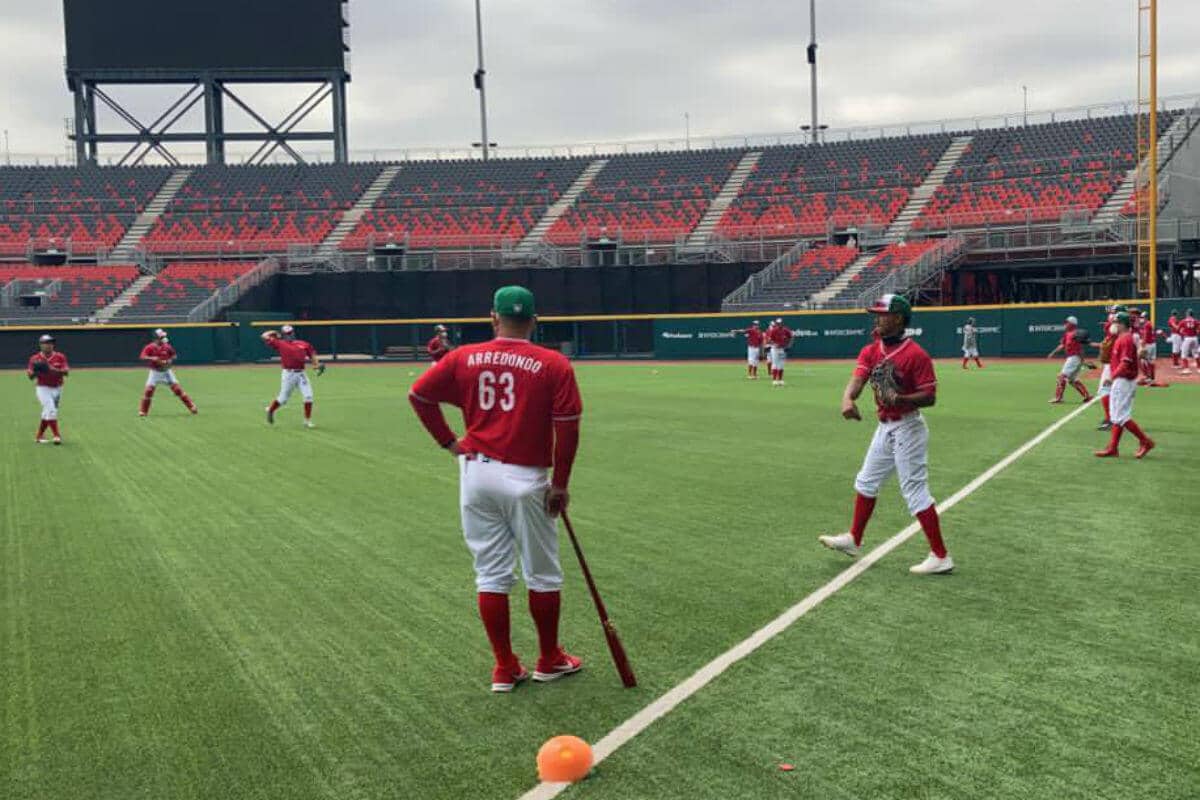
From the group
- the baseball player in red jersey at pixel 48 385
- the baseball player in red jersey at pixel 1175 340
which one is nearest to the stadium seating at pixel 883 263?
the baseball player in red jersey at pixel 1175 340

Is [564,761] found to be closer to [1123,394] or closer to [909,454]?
[909,454]

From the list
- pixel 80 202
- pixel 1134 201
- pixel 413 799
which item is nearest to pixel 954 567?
pixel 413 799

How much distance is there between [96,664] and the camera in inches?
237

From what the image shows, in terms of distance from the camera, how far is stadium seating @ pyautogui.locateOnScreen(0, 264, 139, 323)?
49.6 meters

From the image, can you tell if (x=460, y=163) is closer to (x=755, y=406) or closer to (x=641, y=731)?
(x=755, y=406)

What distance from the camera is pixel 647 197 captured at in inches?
2304

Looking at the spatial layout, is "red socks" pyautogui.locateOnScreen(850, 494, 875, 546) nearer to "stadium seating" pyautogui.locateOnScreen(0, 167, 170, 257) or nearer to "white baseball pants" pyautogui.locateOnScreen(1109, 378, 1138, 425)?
"white baseball pants" pyautogui.locateOnScreen(1109, 378, 1138, 425)

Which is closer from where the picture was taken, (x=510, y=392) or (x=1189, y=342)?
(x=510, y=392)

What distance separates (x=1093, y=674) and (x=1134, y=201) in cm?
4496

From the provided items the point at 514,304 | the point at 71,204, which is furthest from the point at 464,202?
the point at 514,304

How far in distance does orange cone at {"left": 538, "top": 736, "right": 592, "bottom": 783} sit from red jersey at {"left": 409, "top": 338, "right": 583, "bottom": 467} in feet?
4.75

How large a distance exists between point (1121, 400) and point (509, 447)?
11.1 metres

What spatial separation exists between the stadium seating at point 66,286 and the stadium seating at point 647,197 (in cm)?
2133

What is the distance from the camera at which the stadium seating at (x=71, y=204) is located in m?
57.7
